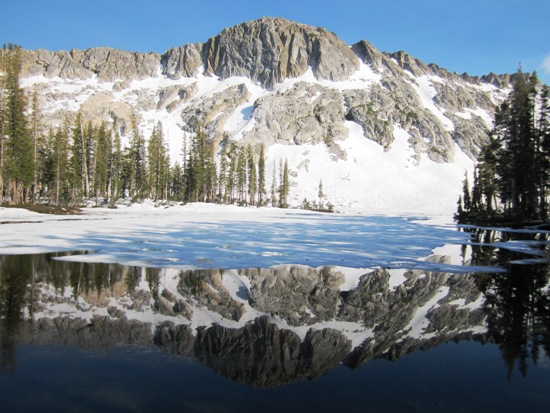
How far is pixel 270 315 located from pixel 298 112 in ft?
517

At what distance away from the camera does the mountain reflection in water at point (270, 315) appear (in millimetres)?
4977

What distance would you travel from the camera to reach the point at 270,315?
6.62 m

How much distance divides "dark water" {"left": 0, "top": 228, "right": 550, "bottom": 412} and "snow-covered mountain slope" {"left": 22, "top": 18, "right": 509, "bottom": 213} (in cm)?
10214

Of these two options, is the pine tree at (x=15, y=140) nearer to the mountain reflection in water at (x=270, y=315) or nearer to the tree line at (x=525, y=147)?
the mountain reflection in water at (x=270, y=315)

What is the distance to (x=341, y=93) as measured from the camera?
17462cm

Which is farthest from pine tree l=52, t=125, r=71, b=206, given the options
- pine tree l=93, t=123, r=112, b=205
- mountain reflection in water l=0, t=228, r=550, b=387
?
mountain reflection in water l=0, t=228, r=550, b=387

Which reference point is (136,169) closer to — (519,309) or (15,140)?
(15,140)

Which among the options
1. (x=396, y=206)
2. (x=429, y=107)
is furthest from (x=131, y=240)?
(x=429, y=107)

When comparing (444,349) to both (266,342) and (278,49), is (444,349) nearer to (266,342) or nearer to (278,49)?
(266,342)

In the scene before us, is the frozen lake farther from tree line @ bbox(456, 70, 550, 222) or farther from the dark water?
tree line @ bbox(456, 70, 550, 222)

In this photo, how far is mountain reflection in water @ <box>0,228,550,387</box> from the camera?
16.3ft

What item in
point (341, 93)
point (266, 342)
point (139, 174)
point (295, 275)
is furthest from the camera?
point (341, 93)

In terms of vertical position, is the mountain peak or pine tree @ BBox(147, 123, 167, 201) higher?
the mountain peak

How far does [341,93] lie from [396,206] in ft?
274
